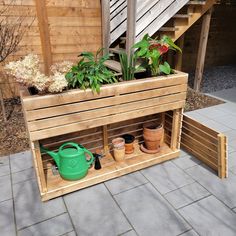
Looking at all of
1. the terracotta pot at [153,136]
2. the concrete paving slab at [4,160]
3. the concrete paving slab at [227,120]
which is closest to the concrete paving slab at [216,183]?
the terracotta pot at [153,136]

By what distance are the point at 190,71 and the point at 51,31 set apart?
415cm

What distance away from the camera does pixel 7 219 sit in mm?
1921

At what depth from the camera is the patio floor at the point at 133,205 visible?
5.96ft

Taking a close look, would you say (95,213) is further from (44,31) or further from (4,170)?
(44,31)

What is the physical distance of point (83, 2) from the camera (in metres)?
3.81

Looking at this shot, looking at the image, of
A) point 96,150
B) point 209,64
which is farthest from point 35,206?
point 209,64

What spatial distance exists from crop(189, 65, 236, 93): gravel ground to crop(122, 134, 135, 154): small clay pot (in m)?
2.96

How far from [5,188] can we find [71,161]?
74 centimetres

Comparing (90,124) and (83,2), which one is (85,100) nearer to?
(90,124)

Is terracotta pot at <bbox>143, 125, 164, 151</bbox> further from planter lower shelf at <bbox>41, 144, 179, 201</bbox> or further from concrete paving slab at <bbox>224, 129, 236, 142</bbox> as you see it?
concrete paving slab at <bbox>224, 129, 236, 142</bbox>

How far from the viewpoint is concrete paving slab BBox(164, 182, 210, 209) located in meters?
2.05

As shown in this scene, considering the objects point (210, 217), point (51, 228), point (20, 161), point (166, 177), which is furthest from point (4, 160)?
point (210, 217)

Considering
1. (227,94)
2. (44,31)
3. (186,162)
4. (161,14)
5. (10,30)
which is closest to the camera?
(186,162)

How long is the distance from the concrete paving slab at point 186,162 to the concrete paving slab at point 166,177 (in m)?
0.06
